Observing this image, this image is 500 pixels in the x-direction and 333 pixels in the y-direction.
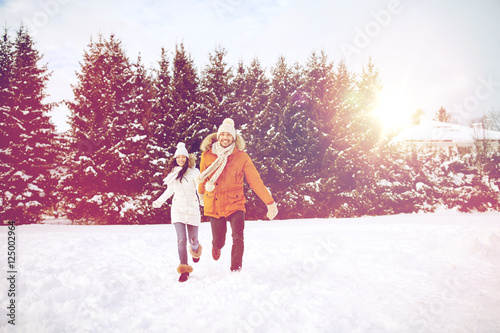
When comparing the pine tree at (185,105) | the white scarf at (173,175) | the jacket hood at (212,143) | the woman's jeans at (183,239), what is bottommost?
the woman's jeans at (183,239)

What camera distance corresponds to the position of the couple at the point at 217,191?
479 centimetres

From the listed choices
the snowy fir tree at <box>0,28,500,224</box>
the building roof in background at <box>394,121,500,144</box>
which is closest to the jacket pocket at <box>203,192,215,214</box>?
the snowy fir tree at <box>0,28,500,224</box>

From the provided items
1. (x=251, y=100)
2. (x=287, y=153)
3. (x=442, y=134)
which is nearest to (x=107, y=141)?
(x=251, y=100)

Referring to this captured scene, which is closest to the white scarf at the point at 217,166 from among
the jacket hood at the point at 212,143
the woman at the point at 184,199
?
the jacket hood at the point at 212,143

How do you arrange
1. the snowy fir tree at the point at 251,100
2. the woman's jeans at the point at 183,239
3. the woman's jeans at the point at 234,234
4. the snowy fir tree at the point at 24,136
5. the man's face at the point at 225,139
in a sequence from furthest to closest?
the snowy fir tree at the point at 251,100
the snowy fir tree at the point at 24,136
the man's face at the point at 225,139
the woman's jeans at the point at 183,239
the woman's jeans at the point at 234,234

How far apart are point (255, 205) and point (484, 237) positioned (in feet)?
33.0

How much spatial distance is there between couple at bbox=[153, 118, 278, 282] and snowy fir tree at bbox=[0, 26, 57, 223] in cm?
1276

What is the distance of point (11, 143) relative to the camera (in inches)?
569

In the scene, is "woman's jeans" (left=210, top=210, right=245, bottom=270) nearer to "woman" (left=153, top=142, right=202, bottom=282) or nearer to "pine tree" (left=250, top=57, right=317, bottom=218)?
"woman" (left=153, top=142, right=202, bottom=282)

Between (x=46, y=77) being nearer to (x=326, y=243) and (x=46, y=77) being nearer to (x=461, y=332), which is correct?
(x=326, y=243)

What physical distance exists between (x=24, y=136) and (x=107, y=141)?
12.3 feet

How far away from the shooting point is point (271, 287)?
402 cm

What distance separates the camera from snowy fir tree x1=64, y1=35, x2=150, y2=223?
14438 millimetres

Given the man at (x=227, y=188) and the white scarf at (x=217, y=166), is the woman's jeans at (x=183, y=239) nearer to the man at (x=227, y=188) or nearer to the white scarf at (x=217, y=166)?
the man at (x=227, y=188)
